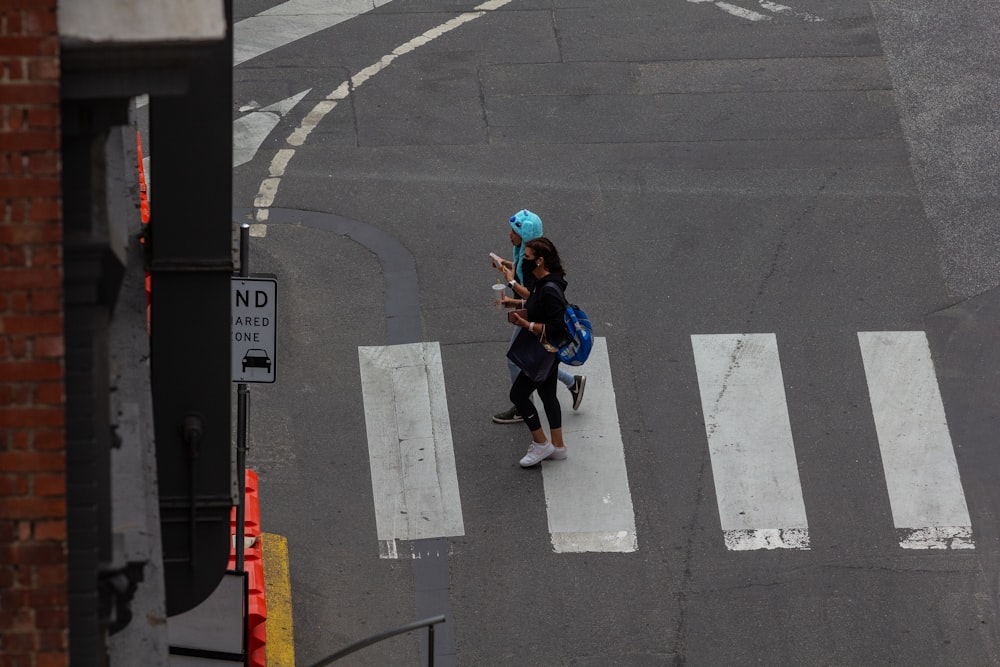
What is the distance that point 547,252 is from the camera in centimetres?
1079

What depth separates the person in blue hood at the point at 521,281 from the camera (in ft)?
35.9

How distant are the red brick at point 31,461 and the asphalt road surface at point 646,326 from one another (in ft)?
19.8

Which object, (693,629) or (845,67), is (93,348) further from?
(845,67)

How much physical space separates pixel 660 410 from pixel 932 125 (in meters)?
5.31

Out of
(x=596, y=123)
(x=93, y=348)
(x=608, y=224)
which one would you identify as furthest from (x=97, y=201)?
(x=596, y=123)

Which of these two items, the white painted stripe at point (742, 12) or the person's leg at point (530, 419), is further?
the white painted stripe at point (742, 12)

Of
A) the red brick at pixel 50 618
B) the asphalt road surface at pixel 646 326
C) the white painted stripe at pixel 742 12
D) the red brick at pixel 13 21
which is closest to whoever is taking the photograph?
the red brick at pixel 13 21

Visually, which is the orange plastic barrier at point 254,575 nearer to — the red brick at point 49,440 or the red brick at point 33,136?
the red brick at point 49,440

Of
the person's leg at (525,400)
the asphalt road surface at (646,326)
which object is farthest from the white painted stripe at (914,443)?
the person's leg at (525,400)

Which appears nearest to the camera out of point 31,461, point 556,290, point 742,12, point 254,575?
point 31,461

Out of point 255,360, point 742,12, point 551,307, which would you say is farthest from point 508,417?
point 742,12

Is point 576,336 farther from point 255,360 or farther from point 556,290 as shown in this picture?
point 255,360

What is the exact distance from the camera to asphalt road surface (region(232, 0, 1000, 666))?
10492 mm

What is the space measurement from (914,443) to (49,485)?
875 cm
